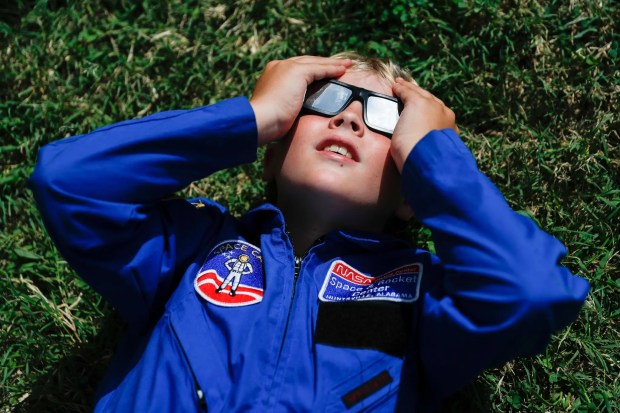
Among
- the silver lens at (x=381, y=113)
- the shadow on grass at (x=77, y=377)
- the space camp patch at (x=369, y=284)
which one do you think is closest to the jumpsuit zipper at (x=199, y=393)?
the space camp patch at (x=369, y=284)

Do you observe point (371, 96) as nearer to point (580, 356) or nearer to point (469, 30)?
point (469, 30)

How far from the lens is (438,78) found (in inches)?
161

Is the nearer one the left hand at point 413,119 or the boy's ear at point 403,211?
the left hand at point 413,119

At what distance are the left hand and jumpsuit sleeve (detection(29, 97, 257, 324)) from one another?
607 millimetres

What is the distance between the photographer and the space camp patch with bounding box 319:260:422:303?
3100mm

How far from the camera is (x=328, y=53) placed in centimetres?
426

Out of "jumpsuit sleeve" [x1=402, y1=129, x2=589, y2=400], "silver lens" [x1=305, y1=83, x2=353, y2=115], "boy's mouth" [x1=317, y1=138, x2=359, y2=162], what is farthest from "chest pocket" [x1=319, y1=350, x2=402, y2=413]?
"silver lens" [x1=305, y1=83, x2=353, y2=115]

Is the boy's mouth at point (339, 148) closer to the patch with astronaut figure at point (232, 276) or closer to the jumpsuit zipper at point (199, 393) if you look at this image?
the patch with astronaut figure at point (232, 276)

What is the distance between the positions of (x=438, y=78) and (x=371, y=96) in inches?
35.3

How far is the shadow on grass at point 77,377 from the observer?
12.4 feet

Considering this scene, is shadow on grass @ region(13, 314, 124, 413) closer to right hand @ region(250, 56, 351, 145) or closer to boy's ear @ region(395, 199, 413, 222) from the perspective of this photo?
right hand @ region(250, 56, 351, 145)

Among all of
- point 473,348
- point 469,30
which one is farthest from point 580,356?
point 469,30

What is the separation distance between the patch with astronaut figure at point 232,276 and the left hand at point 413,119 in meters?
0.75

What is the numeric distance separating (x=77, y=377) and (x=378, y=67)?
85.0 inches
